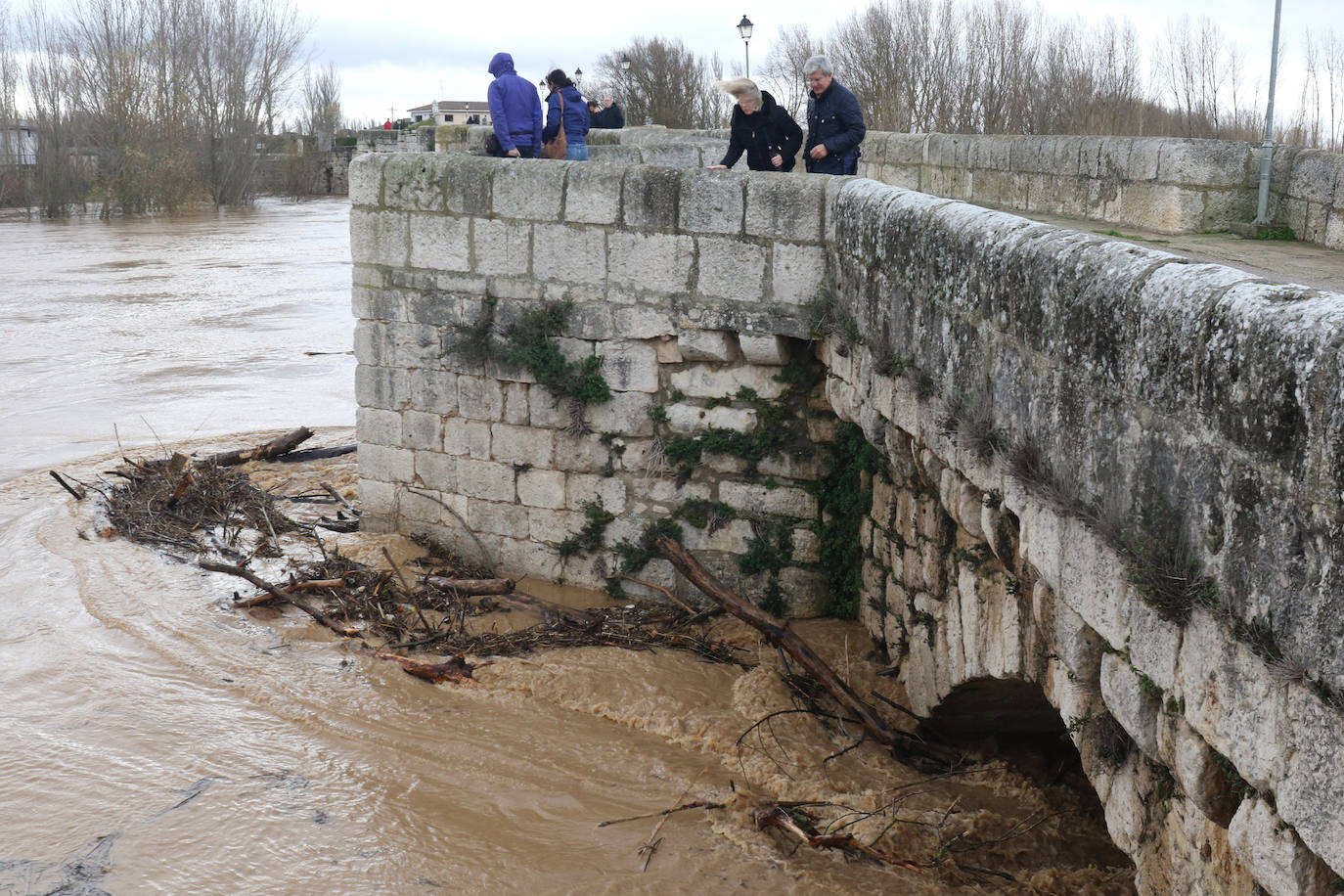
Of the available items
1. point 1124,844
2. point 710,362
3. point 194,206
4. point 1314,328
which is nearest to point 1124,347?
point 1314,328

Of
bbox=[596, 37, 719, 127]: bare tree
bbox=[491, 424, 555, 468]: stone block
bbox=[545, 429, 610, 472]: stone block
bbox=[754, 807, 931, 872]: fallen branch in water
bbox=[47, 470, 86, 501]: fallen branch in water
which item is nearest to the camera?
bbox=[754, 807, 931, 872]: fallen branch in water

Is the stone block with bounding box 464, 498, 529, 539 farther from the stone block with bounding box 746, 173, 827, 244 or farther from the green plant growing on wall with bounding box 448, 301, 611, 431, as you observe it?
the stone block with bounding box 746, 173, 827, 244

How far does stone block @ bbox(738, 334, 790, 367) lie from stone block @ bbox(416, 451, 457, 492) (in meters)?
2.04

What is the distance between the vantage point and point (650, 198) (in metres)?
6.30

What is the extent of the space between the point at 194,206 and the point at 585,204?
35532 mm

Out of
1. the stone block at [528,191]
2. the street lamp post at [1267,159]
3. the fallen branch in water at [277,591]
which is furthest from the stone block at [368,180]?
the street lamp post at [1267,159]

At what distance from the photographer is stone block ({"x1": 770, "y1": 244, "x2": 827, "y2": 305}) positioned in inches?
239

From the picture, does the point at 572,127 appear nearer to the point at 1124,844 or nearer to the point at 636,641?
the point at 636,641

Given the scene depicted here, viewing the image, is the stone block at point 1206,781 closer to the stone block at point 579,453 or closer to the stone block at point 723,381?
the stone block at point 723,381

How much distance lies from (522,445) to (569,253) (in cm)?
117

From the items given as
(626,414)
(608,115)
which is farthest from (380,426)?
(608,115)

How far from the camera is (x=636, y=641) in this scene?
6332 mm

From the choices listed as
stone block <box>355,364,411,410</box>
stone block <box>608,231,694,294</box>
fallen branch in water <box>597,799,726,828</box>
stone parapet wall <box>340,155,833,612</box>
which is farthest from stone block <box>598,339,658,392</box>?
fallen branch in water <box>597,799,726,828</box>

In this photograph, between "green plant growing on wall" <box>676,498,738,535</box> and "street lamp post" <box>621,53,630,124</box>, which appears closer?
"green plant growing on wall" <box>676,498,738,535</box>
